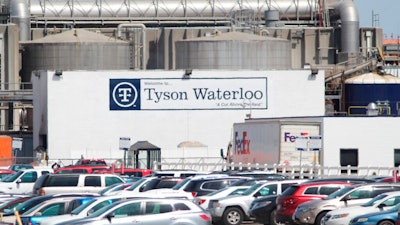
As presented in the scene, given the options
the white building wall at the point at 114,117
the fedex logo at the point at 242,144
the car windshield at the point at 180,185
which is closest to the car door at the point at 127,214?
the car windshield at the point at 180,185

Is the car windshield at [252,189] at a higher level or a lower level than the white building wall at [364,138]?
lower

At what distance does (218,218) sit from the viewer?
3606cm

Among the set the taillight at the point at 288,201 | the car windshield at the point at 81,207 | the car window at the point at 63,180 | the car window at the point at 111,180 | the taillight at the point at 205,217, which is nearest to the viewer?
the taillight at the point at 205,217

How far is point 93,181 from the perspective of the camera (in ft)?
146

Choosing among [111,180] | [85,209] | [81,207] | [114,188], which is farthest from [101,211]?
[111,180]

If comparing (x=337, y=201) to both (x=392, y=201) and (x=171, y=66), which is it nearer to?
(x=392, y=201)

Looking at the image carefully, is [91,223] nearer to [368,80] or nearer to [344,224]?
[344,224]

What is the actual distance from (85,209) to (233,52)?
65.5 m

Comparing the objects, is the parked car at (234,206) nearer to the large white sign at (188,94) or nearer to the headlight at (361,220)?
the headlight at (361,220)

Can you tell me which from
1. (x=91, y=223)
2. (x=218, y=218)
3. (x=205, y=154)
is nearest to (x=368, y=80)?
(x=205, y=154)

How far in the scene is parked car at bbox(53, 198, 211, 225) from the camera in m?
28.6

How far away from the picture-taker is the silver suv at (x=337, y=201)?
106 ft

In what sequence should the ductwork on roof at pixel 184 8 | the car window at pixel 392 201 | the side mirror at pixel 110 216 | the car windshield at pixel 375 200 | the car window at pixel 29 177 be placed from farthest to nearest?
the ductwork on roof at pixel 184 8, the car window at pixel 29 177, the car windshield at pixel 375 200, the car window at pixel 392 201, the side mirror at pixel 110 216

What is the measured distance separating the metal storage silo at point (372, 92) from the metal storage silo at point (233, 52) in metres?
7.06
